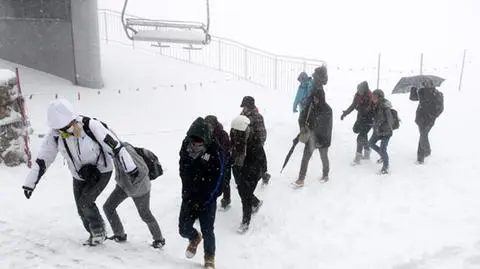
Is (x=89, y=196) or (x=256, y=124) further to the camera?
(x=256, y=124)

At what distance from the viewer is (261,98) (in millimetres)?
14453

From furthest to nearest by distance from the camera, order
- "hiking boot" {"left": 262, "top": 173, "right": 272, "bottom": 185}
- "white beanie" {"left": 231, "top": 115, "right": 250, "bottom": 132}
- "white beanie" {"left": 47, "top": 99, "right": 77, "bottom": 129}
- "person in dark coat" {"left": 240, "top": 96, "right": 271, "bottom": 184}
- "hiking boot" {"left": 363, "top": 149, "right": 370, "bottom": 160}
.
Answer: "hiking boot" {"left": 363, "top": 149, "right": 370, "bottom": 160}
"hiking boot" {"left": 262, "top": 173, "right": 272, "bottom": 185}
"person in dark coat" {"left": 240, "top": 96, "right": 271, "bottom": 184}
"white beanie" {"left": 231, "top": 115, "right": 250, "bottom": 132}
"white beanie" {"left": 47, "top": 99, "right": 77, "bottom": 129}

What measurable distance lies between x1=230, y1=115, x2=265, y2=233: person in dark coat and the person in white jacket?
1792 mm

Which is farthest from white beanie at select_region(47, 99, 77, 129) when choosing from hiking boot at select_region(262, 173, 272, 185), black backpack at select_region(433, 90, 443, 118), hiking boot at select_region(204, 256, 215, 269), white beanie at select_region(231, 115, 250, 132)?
black backpack at select_region(433, 90, 443, 118)

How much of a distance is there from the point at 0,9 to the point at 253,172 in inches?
457

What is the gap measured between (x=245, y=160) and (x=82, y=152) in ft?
7.80

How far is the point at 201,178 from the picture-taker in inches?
195

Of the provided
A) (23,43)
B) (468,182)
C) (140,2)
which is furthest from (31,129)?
(140,2)

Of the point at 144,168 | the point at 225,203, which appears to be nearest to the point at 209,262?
the point at 144,168

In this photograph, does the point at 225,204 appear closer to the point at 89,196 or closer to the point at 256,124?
the point at 256,124

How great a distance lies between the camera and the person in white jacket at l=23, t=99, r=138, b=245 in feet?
14.9

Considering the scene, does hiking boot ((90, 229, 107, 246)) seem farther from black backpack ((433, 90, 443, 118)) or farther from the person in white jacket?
black backpack ((433, 90, 443, 118))

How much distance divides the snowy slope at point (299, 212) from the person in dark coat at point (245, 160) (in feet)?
1.57

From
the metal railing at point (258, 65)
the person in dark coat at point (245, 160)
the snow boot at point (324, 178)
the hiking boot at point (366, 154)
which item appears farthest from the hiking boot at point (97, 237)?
the metal railing at point (258, 65)
